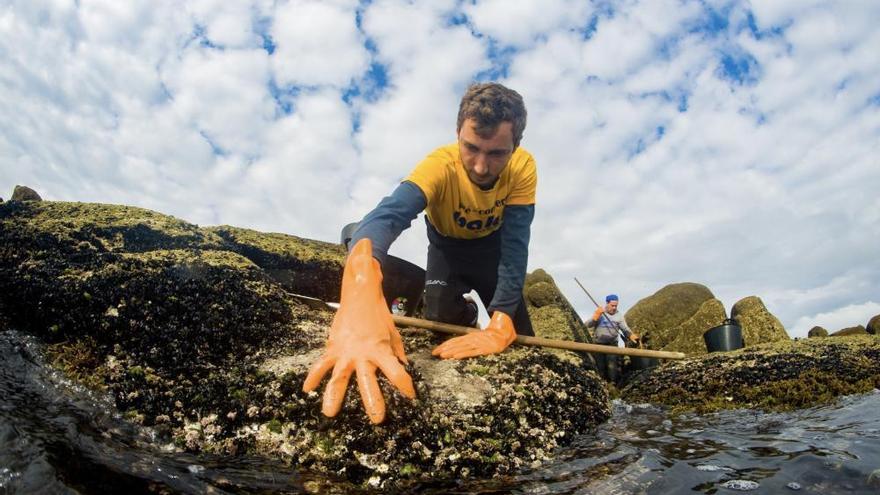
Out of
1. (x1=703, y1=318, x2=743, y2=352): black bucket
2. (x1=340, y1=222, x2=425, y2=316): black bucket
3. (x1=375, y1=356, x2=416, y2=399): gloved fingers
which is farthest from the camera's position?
(x1=703, y1=318, x2=743, y2=352): black bucket

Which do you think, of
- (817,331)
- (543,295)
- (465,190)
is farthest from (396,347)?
(817,331)

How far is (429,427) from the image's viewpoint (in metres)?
2.50

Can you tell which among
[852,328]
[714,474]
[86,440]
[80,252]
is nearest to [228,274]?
[80,252]

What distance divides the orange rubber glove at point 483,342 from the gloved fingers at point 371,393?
3.16 ft

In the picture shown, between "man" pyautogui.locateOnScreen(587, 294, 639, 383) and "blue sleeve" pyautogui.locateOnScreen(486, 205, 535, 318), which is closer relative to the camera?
"blue sleeve" pyautogui.locateOnScreen(486, 205, 535, 318)

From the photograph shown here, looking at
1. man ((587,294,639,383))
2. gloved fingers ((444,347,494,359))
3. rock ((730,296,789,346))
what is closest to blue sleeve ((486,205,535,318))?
gloved fingers ((444,347,494,359))

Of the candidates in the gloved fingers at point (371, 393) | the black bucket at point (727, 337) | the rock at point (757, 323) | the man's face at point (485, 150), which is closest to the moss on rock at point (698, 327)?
the rock at point (757, 323)

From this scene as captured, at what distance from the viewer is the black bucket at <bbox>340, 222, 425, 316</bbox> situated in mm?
5334

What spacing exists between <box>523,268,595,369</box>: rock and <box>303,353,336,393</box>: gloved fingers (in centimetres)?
711

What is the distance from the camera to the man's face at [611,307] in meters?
12.9

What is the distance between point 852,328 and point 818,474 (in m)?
20.3

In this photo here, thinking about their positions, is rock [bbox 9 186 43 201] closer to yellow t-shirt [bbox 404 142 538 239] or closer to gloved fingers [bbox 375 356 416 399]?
yellow t-shirt [bbox 404 142 538 239]

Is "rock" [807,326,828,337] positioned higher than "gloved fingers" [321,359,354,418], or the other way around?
"rock" [807,326,828,337]

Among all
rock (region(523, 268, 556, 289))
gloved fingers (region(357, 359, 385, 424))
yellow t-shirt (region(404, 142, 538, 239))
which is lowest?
gloved fingers (region(357, 359, 385, 424))
